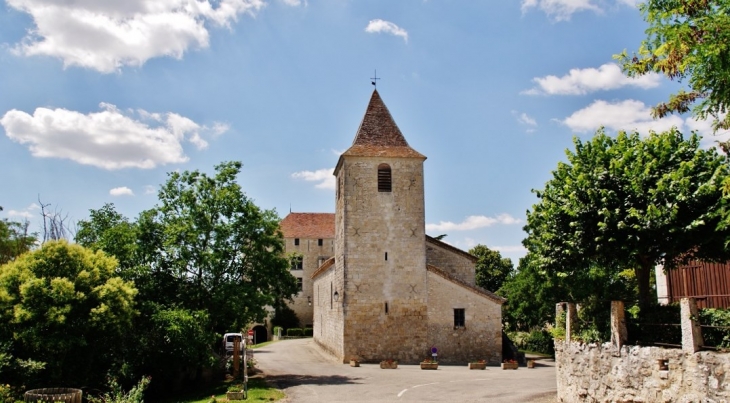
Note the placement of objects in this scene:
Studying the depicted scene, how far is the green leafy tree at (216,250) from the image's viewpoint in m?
23.3

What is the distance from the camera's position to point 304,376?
80.0ft

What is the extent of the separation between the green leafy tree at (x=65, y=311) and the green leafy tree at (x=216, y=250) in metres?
3.57

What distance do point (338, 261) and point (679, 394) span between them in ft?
68.1

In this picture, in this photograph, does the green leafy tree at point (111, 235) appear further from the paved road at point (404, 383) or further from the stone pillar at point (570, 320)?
the stone pillar at point (570, 320)

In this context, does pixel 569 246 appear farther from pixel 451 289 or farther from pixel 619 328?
pixel 451 289

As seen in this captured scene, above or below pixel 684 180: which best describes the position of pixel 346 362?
below

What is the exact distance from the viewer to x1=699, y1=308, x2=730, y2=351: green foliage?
12.3 meters

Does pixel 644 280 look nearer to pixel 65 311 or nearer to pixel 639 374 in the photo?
pixel 639 374

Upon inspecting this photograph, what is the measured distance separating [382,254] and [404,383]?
9327 mm

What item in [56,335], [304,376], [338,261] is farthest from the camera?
[338,261]

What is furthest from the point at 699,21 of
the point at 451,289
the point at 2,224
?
the point at 2,224

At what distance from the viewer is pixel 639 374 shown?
537 inches

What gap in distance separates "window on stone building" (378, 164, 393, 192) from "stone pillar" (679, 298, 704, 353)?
18958 millimetres

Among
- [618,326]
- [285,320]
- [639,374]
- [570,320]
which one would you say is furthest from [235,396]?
[285,320]
